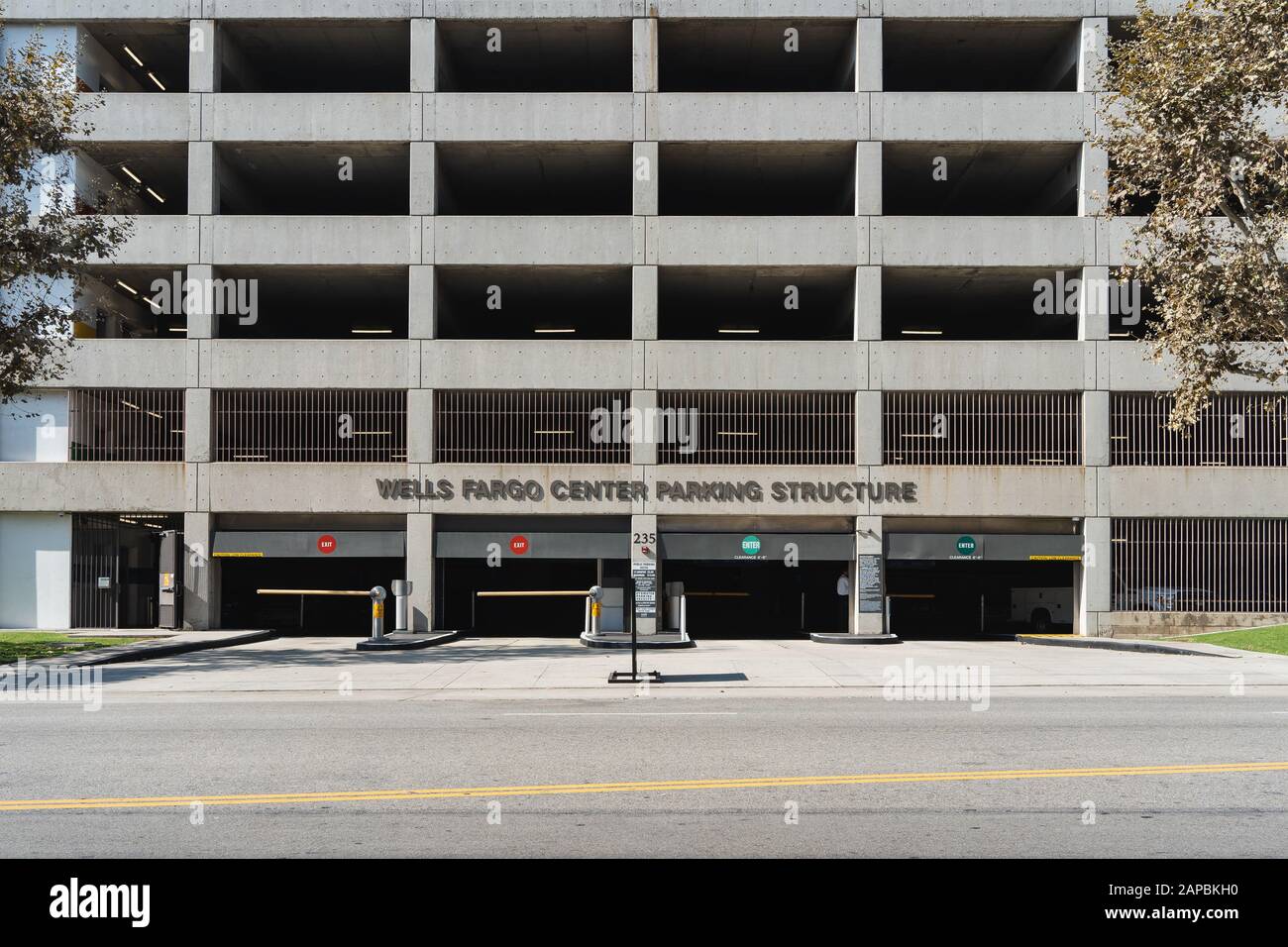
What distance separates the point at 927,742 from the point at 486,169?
24527 millimetres

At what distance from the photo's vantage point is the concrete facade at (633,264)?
27.5 m

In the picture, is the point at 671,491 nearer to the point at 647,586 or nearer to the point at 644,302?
the point at 647,586

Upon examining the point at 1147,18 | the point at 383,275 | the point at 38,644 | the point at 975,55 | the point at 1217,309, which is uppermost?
the point at 975,55

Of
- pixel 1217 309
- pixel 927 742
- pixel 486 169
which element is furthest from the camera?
pixel 486 169

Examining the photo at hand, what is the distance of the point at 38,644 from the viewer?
20.8m

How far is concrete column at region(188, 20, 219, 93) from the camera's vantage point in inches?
1099

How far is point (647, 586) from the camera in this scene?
27469 mm

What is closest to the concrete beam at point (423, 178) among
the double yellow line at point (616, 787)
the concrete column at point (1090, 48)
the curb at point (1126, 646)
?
the concrete column at point (1090, 48)

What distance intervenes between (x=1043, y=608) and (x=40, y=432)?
29.9m

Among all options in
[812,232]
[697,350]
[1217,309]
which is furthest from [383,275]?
[1217,309]

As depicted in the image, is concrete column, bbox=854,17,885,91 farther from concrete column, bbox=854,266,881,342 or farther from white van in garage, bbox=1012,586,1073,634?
white van in garage, bbox=1012,586,1073,634

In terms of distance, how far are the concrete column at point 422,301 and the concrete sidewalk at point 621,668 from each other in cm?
909

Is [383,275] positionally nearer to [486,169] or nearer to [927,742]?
[486,169]

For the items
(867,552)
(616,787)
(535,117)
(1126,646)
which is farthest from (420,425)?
(616,787)
